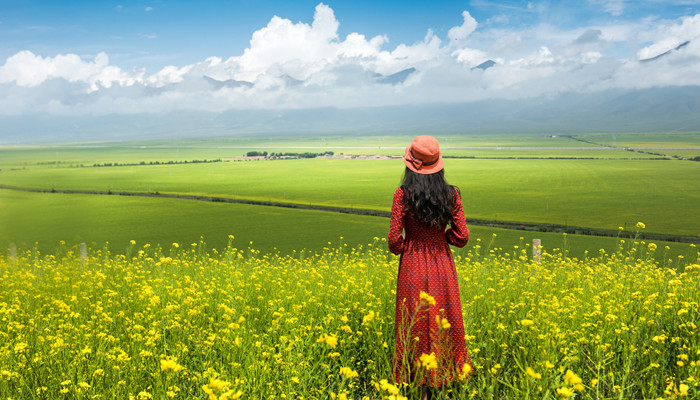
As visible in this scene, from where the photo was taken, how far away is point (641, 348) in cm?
475

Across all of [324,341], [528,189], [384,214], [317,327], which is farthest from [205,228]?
→ [528,189]

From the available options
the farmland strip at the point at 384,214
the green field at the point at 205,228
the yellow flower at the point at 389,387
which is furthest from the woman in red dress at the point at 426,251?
the green field at the point at 205,228

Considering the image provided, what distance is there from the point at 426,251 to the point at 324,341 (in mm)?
1568

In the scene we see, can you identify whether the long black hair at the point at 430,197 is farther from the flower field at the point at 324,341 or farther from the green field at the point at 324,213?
the green field at the point at 324,213

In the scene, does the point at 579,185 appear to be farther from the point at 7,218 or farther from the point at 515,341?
the point at 515,341

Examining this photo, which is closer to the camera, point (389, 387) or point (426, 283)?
point (389, 387)

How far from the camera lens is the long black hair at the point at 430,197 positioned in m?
4.42

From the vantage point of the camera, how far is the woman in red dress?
174 inches

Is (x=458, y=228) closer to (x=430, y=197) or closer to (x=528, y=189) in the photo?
(x=430, y=197)

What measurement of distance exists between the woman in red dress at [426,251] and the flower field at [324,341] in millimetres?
287

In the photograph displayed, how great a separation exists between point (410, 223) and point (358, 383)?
1.59 metres

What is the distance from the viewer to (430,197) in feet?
14.4

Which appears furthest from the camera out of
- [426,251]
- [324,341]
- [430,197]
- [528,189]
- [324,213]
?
[528,189]

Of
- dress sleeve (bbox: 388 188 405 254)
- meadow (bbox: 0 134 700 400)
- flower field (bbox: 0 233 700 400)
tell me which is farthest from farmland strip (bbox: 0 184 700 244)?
A: dress sleeve (bbox: 388 188 405 254)
